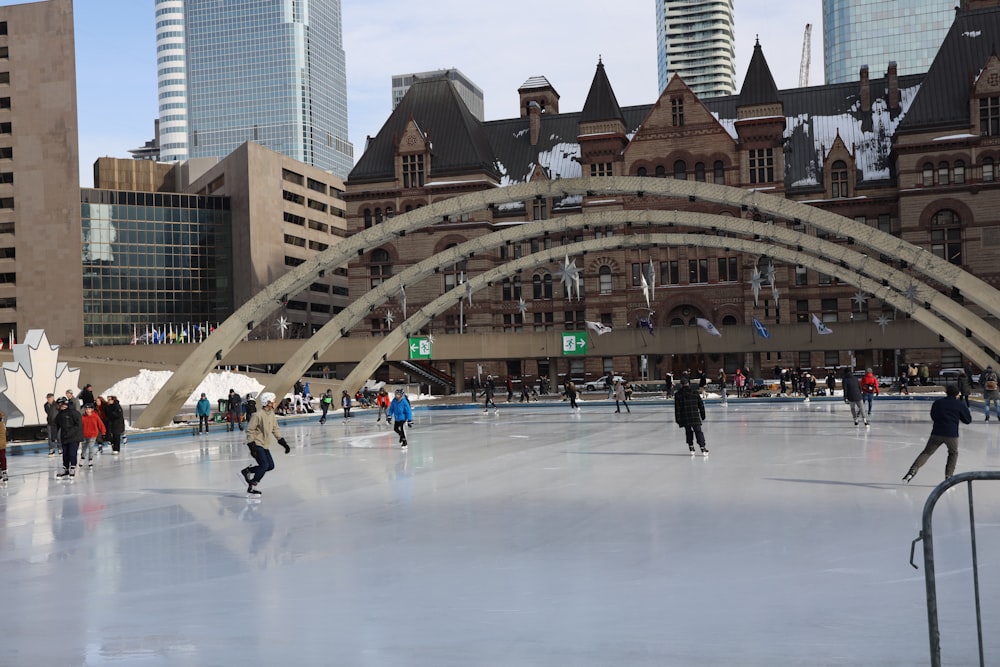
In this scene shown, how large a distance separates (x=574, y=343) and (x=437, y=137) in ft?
91.0

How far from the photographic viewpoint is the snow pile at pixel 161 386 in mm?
51688

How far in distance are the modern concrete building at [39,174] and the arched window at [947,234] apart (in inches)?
2694

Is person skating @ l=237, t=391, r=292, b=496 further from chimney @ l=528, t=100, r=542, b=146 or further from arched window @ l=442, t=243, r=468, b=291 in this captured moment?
chimney @ l=528, t=100, r=542, b=146

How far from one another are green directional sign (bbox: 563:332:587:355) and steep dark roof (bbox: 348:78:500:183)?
860 inches

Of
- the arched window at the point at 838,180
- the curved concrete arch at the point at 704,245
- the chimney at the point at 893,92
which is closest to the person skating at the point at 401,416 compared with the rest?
the curved concrete arch at the point at 704,245

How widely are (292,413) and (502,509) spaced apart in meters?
33.0

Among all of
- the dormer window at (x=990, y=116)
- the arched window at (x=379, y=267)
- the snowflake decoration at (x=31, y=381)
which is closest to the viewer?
the snowflake decoration at (x=31, y=381)

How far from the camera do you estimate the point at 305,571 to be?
9.12m

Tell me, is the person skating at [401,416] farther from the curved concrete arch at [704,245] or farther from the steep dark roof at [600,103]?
the steep dark roof at [600,103]

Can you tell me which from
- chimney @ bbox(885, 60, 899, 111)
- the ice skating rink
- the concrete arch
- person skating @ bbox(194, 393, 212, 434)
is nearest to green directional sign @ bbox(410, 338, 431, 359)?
the concrete arch

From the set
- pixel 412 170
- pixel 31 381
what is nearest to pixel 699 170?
pixel 412 170

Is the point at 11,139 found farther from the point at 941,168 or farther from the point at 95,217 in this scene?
the point at 941,168

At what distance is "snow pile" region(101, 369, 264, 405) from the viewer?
170 ft

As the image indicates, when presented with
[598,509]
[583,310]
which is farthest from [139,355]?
[598,509]
